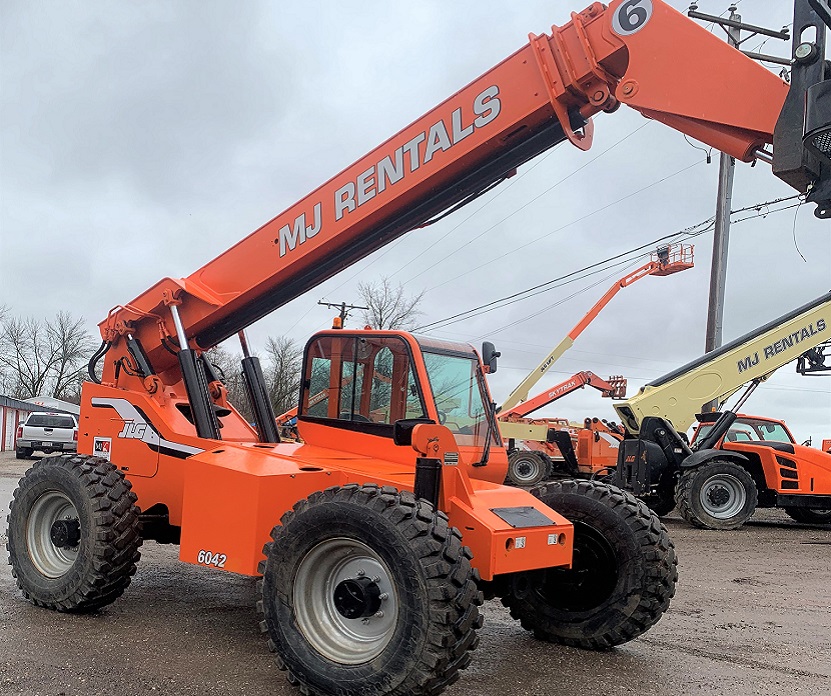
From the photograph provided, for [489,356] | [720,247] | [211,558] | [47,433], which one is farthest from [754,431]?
[47,433]

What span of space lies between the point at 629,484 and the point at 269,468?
33.0 ft

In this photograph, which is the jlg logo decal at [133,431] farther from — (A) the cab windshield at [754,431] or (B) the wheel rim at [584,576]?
(A) the cab windshield at [754,431]

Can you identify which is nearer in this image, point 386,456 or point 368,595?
point 368,595

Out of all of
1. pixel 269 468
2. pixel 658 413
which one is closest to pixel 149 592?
pixel 269 468

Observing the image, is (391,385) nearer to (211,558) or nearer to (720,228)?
(211,558)

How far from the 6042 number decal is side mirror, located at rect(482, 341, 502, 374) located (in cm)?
241

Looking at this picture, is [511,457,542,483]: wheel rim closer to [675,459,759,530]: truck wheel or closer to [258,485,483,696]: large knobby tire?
[675,459,759,530]: truck wheel

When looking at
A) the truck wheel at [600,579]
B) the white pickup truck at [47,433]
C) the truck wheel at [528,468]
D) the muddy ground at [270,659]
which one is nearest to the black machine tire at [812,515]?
the muddy ground at [270,659]

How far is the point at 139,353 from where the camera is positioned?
7109 millimetres

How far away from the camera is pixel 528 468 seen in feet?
74.4

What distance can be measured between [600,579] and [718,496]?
8933 mm

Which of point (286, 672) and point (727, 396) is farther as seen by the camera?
point (727, 396)

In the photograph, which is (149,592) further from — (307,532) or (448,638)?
(448,638)

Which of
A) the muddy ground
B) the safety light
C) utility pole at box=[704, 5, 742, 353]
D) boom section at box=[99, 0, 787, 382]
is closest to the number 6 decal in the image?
boom section at box=[99, 0, 787, 382]
